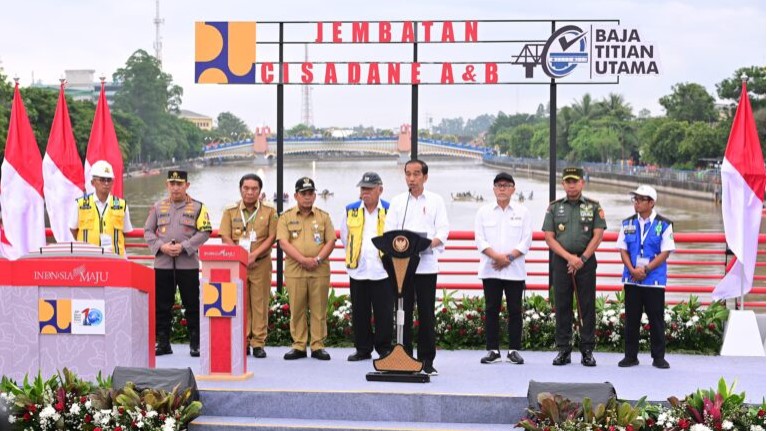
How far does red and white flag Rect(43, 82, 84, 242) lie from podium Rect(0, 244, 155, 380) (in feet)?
10.8

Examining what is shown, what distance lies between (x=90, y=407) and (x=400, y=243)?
2.17 m

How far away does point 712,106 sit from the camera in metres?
73.2

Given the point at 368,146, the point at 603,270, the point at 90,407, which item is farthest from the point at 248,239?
the point at 603,270

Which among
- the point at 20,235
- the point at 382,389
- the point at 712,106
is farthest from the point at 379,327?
the point at 712,106

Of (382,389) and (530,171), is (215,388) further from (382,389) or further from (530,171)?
(530,171)

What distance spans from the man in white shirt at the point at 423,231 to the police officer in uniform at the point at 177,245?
147 cm

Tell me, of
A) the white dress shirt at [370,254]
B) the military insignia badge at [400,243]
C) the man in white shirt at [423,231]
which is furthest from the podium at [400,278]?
the white dress shirt at [370,254]

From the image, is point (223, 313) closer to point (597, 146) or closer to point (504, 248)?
point (504, 248)

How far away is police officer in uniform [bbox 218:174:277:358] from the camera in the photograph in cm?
861

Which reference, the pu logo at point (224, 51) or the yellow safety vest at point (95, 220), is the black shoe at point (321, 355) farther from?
the pu logo at point (224, 51)

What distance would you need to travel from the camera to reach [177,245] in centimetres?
864

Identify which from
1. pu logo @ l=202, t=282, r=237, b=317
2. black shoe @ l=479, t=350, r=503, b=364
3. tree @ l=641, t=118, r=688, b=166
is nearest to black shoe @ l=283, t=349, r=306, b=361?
pu logo @ l=202, t=282, r=237, b=317

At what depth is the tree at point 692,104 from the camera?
72.8m

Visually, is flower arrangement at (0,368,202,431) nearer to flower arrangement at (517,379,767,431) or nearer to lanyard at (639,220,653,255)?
flower arrangement at (517,379,767,431)
